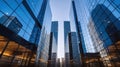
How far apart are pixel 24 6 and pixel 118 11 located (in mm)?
16415

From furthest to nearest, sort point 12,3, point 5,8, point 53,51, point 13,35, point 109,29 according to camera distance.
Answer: point 53,51
point 109,29
point 13,35
point 12,3
point 5,8

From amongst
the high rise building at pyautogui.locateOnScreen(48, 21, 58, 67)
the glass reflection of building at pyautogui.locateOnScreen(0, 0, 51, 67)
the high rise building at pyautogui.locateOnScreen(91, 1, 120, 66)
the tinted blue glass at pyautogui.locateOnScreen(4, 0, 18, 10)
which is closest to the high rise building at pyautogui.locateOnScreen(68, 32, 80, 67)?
the high rise building at pyautogui.locateOnScreen(48, 21, 58, 67)

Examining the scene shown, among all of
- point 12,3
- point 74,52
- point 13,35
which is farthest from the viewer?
point 74,52

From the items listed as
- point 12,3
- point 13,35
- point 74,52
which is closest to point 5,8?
point 12,3

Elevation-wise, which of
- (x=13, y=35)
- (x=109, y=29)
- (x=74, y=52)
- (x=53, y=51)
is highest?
(x=53, y=51)

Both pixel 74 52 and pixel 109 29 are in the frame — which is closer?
pixel 109 29

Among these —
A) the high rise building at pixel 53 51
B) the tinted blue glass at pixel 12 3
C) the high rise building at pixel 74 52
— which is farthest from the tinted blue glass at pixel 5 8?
the high rise building at pixel 53 51

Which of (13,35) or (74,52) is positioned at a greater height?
(74,52)

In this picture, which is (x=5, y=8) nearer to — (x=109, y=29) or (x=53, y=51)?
(x=109, y=29)

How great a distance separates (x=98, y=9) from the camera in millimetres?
19547

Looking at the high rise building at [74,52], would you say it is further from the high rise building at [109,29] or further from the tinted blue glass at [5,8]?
the tinted blue glass at [5,8]

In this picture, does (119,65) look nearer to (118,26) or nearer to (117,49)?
(117,49)

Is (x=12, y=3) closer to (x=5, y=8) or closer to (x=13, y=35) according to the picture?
(x=5, y=8)

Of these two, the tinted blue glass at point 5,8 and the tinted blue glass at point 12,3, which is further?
the tinted blue glass at point 12,3
